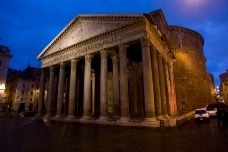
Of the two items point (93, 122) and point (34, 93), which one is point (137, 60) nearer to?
point (93, 122)

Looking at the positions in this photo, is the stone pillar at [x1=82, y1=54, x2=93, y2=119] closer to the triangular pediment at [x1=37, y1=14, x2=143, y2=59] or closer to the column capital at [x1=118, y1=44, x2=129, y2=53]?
the triangular pediment at [x1=37, y1=14, x2=143, y2=59]

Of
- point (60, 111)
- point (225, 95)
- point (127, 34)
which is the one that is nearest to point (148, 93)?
point (127, 34)

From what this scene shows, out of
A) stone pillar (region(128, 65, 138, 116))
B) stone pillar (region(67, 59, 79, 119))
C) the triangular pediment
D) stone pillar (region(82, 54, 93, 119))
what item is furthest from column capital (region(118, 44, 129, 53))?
stone pillar (region(128, 65, 138, 116))

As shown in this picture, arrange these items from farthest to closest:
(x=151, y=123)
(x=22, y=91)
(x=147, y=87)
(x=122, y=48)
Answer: (x=22, y=91) → (x=122, y=48) → (x=147, y=87) → (x=151, y=123)

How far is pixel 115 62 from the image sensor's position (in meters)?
16.5

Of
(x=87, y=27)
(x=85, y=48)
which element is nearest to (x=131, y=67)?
(x=85, y=48)

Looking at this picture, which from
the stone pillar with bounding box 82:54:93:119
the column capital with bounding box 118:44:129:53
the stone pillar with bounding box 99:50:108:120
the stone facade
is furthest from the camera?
the stone facade

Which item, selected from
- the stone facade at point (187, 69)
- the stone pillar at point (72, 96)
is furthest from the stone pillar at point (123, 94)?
the stone facade at point (187, 69)

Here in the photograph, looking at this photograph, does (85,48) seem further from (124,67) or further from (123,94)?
(123,94)

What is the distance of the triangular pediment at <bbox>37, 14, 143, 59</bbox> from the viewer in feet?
47.5

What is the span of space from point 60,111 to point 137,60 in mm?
12837

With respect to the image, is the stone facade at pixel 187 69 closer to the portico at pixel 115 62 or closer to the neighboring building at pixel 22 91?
the portico at pixel 115 62

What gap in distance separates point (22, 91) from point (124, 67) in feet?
137

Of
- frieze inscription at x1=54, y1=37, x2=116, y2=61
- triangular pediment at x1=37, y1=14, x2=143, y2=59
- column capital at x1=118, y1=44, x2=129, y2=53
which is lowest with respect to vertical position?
column capital at x1=118, y1=44, x2=129, y2=53
